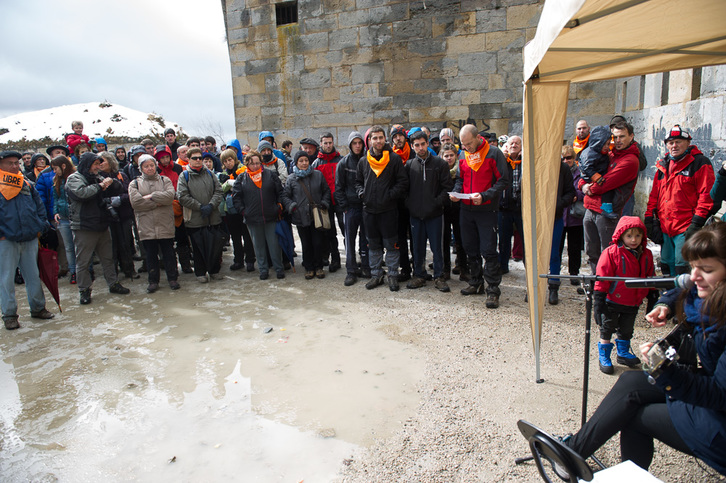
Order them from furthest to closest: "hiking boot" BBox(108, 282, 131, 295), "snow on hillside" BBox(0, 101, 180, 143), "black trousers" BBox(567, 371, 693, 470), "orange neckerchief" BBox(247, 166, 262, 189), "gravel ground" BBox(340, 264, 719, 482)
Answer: "snow on hillside" BBox(0, 101, 180, 143), "orange neckerchief" BBox(247, 166, 262, 189), "hiking boot" BBox(108, 282, 131, 295), "gravel ground" BBox(340, 264, 719, 482), "black trousers" BBox(567, 371, 693, 470)

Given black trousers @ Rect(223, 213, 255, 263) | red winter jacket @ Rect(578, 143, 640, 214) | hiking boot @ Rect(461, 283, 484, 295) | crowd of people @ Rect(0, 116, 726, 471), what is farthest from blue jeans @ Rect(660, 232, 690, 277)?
black trousers @ Rect(223, 213, 255, 263)

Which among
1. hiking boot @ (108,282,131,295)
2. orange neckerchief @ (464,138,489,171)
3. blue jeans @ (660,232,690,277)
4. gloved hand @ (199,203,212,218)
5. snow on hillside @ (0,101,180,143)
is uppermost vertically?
snow on hillside @ (0,101,180,143)

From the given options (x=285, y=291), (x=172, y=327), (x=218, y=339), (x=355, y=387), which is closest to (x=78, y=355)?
(x=172, y=327)

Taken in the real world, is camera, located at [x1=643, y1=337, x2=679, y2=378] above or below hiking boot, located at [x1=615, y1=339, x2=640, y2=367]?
above

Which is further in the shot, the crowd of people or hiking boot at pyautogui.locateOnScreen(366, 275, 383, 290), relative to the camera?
hiking boot at pyautogui.locateOnScreen(366, 275, 383, 290)

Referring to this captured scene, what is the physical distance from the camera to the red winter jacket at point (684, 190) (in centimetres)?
385

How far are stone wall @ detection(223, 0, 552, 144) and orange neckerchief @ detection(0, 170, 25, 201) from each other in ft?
20.2

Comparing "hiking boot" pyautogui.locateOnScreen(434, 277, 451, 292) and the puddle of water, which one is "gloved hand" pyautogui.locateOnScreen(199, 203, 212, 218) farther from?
"hiking boot" pyautogui.locateOnScreen(434, 277, 451, 292)

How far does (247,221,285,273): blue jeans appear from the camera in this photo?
6.40m

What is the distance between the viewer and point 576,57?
3.15m

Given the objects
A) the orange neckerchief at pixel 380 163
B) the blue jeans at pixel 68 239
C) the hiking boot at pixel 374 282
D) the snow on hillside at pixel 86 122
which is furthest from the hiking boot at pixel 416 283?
the snow on hillside at pixel 86 122

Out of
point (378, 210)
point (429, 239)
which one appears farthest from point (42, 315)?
point (429, 239)

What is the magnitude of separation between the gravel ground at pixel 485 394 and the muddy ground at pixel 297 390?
0.01 metres

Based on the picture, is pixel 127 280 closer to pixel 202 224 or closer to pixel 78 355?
pixel 202 224
